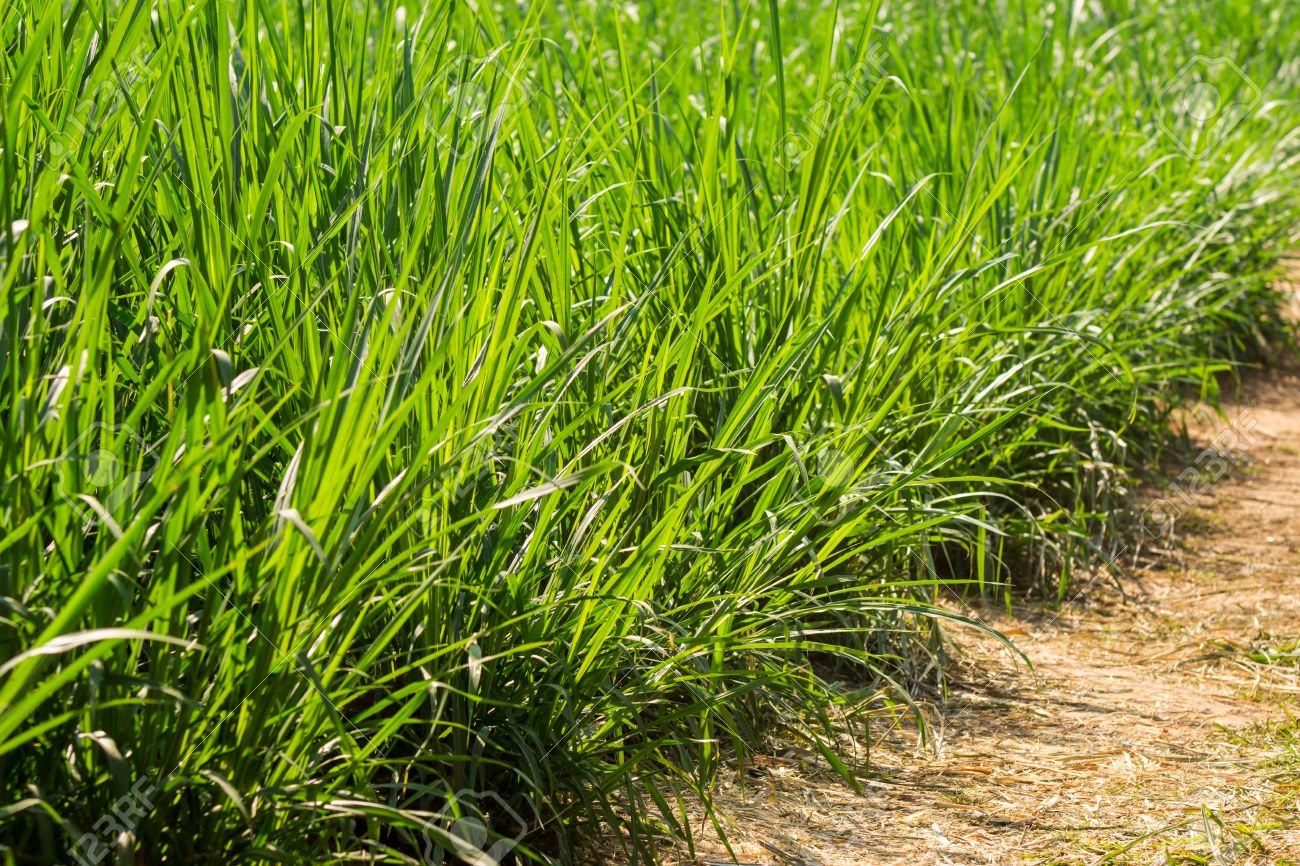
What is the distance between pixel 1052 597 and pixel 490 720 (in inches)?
57.6

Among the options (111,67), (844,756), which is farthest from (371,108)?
(844,756)

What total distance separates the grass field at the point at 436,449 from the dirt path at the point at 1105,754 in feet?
0.33

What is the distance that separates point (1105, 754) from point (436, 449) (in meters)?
1.22

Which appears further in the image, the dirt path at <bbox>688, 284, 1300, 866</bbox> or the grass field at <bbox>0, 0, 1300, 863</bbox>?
the dirt path at <bbox>688, 284, 1300, 866</bbox>

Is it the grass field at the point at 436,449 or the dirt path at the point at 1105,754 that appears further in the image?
the dirt path at the point at 1105,754

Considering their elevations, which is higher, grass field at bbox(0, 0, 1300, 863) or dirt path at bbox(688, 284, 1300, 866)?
grass field at bbox(0, 0, 1300, 863)

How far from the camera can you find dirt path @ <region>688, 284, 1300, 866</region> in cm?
175

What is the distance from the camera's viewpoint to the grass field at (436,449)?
1.22 meters

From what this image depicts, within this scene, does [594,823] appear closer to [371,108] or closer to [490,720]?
[490,720]

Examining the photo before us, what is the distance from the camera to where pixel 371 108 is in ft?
5.90

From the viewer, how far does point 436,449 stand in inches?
50.9

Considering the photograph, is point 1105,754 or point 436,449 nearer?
point 436,449

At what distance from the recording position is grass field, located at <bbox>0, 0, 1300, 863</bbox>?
4.01ft

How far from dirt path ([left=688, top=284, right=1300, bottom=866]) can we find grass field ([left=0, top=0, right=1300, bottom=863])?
0.10 meters
